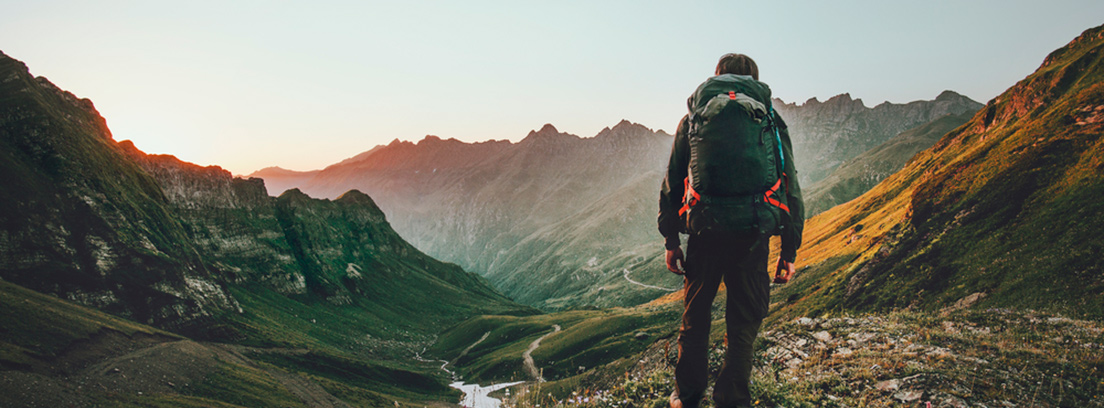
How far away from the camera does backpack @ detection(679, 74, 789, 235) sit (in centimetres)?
656

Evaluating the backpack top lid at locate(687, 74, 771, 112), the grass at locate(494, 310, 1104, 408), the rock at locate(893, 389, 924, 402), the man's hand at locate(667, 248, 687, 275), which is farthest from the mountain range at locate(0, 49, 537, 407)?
the rock at locate(893, 389, 924, 402)

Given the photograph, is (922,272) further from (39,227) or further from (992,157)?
(39,227)

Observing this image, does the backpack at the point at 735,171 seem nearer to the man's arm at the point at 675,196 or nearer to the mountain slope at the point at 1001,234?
the man's arm at the point at 675,196

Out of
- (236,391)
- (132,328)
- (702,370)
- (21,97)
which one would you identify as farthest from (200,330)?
(702,370)

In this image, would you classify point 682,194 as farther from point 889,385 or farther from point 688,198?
point 889,385

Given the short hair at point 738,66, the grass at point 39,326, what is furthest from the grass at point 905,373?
the grass at point 39,326

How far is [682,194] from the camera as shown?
25.2 feet

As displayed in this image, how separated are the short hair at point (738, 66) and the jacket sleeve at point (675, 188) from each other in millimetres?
1192

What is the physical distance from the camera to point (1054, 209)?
5741 cm

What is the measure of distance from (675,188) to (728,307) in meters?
2.01

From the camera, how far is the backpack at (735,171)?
6562 millimetres

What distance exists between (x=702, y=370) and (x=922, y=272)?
70952 millimetres

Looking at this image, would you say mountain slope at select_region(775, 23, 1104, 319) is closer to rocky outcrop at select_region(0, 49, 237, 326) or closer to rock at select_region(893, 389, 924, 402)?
rock at select_region(893, 389, 924, 402)

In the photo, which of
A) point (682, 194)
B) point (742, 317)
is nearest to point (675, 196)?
point (682, 194)
